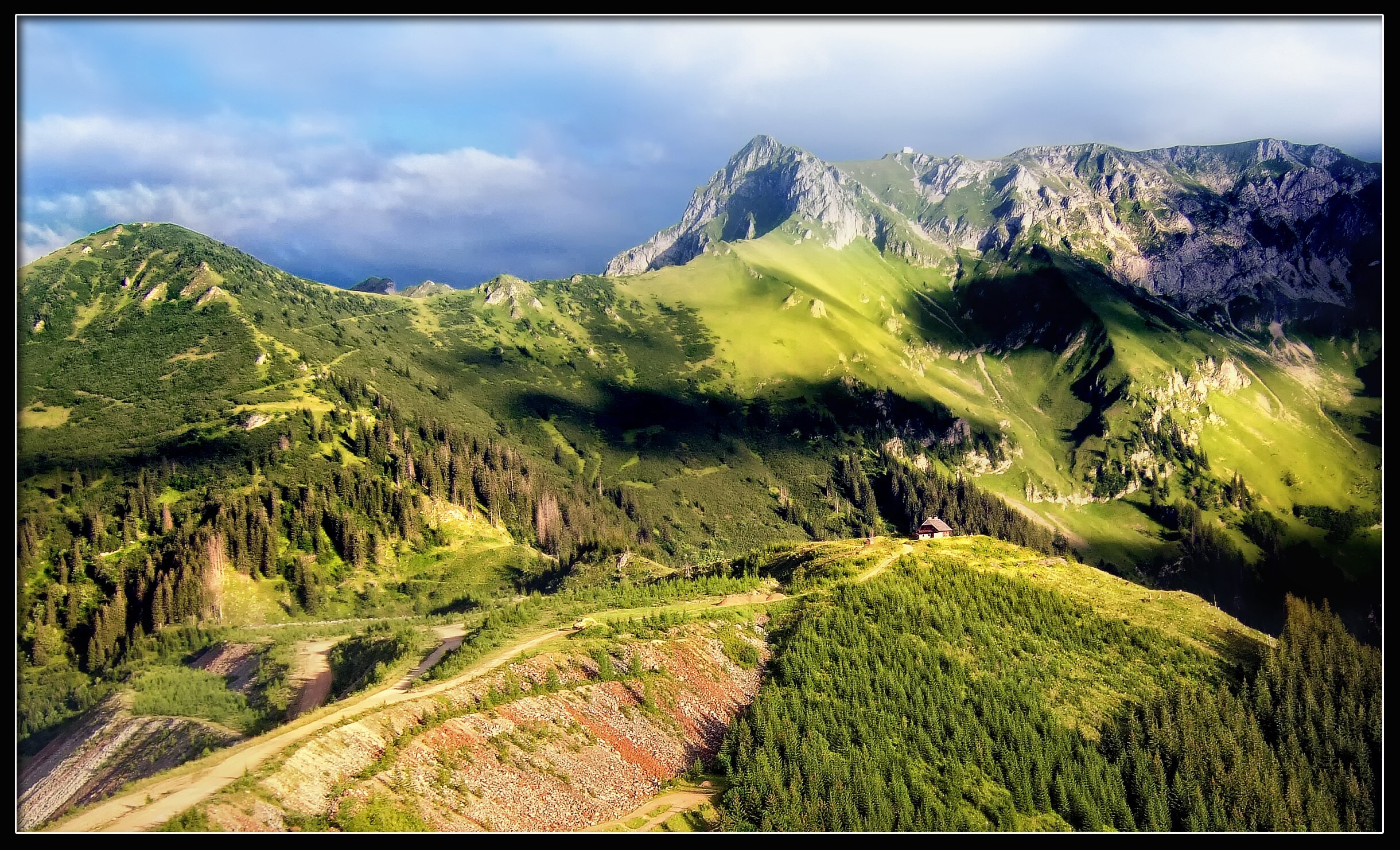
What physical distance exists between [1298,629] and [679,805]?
247ft

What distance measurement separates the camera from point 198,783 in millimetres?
59125

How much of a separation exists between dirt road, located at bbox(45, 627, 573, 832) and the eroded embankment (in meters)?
2.14

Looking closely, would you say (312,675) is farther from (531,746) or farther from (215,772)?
(215,772)

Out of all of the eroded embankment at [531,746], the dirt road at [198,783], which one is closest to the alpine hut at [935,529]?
the eroded embankment at [531,746]

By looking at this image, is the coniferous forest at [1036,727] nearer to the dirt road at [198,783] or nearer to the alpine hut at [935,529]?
the dirt road at [198,783]

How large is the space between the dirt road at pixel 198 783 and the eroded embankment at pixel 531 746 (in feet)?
7.01

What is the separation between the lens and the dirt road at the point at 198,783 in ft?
177

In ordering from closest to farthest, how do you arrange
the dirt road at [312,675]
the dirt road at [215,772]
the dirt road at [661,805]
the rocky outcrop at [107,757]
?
the dirt road at [215,772] → the dirt road at [661,805] → the rocky outcrop at [107,757] → the dirt road at [312,675]

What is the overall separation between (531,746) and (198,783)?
23.9m

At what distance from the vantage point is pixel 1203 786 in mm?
80812

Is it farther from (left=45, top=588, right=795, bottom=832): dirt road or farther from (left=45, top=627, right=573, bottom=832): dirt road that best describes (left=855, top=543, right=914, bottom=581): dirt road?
(left=45, top=627, right=573, bottom=832): dirt road

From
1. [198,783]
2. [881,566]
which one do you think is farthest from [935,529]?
[198,783]

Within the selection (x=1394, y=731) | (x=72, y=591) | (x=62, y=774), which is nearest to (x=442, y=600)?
(x=72, y=591)

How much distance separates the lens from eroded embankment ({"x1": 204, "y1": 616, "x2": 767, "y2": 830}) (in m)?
60.8
